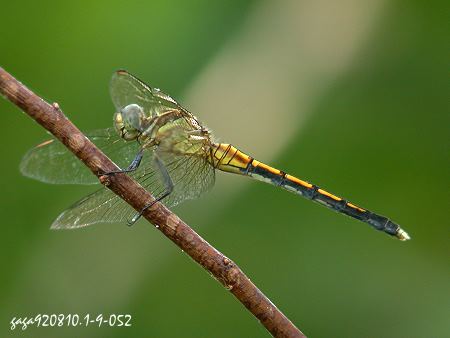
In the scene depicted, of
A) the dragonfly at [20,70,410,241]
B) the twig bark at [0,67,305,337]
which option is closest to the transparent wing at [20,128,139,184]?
the dragonfly at [20,70,410,241]

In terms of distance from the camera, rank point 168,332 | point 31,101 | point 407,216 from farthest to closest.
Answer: point 407,216 < point 168,332 < point 31,101

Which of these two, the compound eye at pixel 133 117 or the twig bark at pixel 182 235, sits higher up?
the compound eye at pixel 133 117

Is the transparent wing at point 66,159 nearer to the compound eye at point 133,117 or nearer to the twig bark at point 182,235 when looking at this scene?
the compound eye at point 133,117

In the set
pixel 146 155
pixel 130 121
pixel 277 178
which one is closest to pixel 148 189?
pixel 146 155

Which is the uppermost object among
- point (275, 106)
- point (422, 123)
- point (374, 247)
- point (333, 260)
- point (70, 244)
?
point (422, 123)

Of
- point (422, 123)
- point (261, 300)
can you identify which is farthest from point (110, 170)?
point (422, 123)

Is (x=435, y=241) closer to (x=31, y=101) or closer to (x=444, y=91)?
(x=444, y=91)

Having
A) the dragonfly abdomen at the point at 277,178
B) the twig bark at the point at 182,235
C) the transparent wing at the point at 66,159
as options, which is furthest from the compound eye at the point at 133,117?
the twig bark at the point at 182,235
